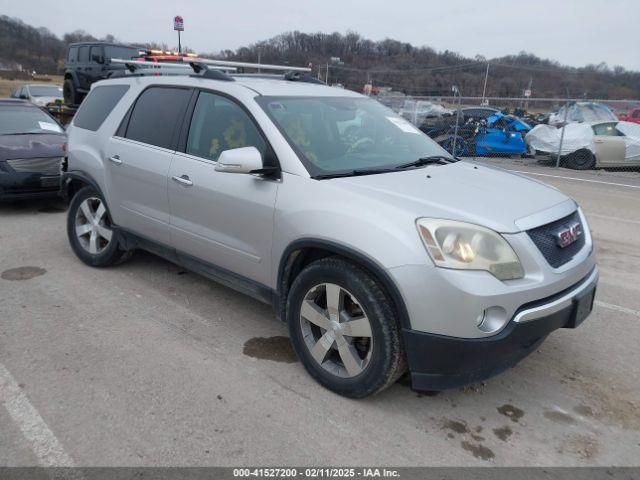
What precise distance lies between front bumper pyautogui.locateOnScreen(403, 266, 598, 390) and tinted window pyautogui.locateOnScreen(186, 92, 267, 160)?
1631 millimetres

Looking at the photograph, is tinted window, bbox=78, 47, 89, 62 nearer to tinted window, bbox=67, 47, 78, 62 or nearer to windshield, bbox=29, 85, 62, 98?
tinted window, bbox=67, 47, 78, 62

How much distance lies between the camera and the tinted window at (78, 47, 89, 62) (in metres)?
14.6

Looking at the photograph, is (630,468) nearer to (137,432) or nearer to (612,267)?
(137,432)

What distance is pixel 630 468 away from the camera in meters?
2.57

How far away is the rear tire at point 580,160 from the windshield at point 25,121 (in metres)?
11.9

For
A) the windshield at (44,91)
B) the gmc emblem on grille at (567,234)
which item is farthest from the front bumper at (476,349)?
the windshield at (44,91)

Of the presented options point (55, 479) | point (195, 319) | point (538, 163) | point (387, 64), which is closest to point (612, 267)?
point (195, 319)

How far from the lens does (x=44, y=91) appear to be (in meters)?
20.5

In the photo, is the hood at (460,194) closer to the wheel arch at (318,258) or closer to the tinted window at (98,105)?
the wheel arch at (318,258)

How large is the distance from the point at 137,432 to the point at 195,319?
4.53ft

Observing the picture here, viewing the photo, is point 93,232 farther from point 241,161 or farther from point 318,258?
point 318,258

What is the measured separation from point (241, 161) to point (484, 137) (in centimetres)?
1261

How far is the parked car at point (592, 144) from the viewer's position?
13156 mm

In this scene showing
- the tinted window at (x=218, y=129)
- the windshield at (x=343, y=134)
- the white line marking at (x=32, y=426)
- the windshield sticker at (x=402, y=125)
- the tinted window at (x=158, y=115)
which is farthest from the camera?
the windshield sticker at (x=402, y=125)
